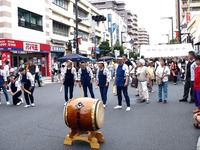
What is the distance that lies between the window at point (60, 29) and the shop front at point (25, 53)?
6.08 metres

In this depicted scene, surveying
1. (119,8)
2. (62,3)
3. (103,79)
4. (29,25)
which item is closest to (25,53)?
(29,25)

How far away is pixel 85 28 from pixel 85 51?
5286mm

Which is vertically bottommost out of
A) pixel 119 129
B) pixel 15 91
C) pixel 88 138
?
pixel 119 129

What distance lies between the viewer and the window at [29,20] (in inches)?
1103

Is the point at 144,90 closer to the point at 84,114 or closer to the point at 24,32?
the point at 84,114

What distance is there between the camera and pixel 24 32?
2814 centimetres

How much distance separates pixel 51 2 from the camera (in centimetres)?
3594

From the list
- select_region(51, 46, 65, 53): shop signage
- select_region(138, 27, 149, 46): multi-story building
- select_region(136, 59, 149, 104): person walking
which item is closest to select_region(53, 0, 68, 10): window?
select_region(51, 46, 65, 53): shop signage

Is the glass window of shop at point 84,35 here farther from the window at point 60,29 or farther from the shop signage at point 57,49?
the shop signage at point 57,49

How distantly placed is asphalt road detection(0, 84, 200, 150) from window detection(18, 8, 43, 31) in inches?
768

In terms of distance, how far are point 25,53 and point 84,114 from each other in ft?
80.9

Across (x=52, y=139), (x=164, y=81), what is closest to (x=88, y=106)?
(x=52, y=139)

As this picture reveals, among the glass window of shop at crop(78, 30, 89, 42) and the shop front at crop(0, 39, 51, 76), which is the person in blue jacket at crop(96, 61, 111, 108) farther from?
the glass window of shop at crop(78, 30, 89, 42)

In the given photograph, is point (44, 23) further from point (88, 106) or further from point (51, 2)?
point (88, 106)
